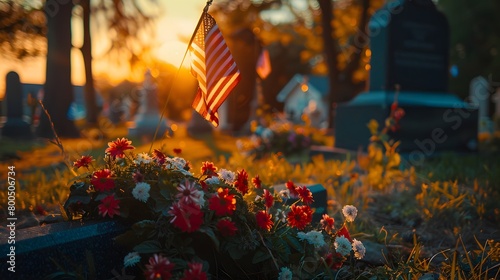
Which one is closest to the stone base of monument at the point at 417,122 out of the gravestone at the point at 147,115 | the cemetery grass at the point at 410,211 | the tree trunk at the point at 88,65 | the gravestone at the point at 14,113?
the cemetery grass at the point at 410,211

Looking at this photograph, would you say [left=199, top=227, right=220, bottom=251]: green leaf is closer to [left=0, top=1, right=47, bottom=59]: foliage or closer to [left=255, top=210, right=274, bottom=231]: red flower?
[left=255, top=210, right=274, bottom=231]: red flower

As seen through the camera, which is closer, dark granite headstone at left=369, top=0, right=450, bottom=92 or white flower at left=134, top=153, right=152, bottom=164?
white flower at left=134, top=153, right=152, bottom=164

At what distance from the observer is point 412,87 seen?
304 inches

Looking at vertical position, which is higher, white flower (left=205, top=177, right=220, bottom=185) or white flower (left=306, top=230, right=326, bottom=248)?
white flower (left=205, top=177, right=220, bottom=185)

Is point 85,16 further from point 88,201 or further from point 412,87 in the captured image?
point 88,201

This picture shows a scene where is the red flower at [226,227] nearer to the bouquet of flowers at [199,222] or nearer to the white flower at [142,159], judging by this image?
the bouquet of flowers at [199,222]

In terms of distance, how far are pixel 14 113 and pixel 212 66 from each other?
15.2 metres

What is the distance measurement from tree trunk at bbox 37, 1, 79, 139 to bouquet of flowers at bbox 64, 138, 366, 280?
1062cm

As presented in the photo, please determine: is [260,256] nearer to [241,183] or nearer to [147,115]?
[241,183]

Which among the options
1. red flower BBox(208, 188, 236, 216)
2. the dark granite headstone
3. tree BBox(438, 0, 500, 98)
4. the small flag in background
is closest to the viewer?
red flower BBox(208, 188, 236, 216)

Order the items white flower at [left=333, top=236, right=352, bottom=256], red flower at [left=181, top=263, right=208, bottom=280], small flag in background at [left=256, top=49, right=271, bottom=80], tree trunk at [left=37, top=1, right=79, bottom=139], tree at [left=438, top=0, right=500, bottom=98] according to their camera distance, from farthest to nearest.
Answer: tree at [left=438, top=0, right=500, bottom=98] < tree trunk at [left=37, top=1, right=79, bottom=139] < small flag in background at [left=256, top=49, right=271, bottom=80] < white flower at [left=333, top=236, right=352, bottom=256] < red flower at [left=181, top=263, right=208, bottom=280]

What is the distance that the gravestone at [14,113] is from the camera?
15.7 m

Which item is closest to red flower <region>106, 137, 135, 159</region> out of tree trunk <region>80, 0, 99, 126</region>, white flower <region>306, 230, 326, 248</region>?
white flower <region>306, 230, 326, 248</region>

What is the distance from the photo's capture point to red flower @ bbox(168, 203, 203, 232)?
6.73ft
